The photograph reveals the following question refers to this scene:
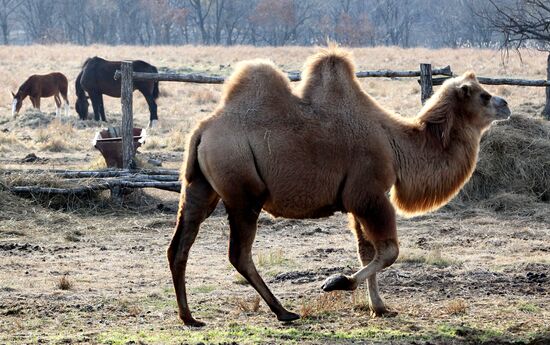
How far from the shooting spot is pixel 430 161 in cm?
789

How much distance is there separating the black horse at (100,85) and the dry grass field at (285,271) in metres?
7.86

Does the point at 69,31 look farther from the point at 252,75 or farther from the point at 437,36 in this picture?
the point at 252,75

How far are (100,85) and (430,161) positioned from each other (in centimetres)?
2024

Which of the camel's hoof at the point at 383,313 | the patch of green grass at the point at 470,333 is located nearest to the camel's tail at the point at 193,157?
the camel's hoof at the point at 383,313

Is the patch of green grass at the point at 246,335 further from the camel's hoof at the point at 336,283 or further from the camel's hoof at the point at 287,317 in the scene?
the camel's hoof at the point at 336,283

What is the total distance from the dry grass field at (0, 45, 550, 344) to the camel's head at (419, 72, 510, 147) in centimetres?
143

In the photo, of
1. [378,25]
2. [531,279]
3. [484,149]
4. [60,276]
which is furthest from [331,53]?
[378,25]

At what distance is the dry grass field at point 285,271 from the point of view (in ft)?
23.6

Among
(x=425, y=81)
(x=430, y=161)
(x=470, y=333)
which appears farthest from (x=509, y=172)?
(x=470, y=333)

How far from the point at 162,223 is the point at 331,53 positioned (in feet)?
17.7

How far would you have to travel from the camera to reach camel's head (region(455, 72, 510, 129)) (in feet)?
26.5

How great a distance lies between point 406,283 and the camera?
29.2 feet

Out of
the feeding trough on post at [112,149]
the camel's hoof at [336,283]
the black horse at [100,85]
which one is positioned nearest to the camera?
the camel's hoof at [336,283]

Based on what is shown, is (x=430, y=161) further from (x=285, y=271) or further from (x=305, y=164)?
(x=285, y=271)
